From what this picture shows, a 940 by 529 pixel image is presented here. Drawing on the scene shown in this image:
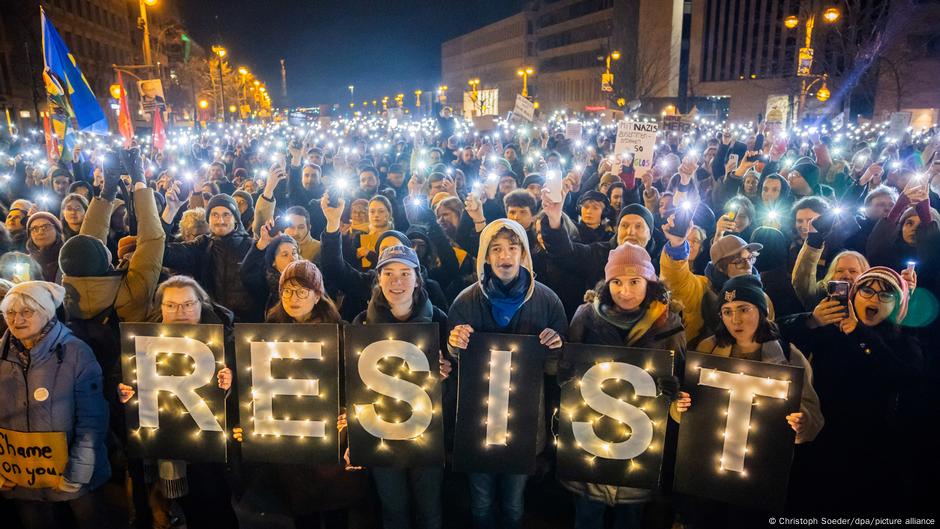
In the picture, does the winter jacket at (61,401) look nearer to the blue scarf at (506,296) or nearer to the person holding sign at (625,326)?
the blue scarf at (506,296)

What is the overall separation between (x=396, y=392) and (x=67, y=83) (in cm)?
873

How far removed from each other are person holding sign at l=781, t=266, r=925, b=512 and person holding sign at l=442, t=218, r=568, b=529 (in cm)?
162

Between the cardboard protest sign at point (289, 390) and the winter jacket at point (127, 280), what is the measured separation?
131 cm

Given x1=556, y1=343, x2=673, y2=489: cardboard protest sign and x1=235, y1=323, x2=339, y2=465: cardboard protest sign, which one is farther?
x1=235, y1=323, x2=339, y2=465: cardboard protest sign

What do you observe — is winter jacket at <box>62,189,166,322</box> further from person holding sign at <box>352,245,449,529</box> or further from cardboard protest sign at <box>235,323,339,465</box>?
person holding sign at <box>352,245,449,529</box>

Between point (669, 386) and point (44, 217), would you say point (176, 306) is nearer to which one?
point (44, 217)

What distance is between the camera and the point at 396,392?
3.63m

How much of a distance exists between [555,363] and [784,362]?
4.10 feet

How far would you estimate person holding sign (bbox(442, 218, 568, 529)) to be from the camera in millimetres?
3791

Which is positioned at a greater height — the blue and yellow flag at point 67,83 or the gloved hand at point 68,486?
the blue and yellow flag at point 67,83

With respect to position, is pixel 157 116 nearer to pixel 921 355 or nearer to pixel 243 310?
pixel 243 310

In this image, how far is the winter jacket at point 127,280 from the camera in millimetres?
4219

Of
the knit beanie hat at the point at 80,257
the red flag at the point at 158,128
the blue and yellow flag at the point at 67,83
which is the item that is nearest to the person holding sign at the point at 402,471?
the knit beanie hat at the point at 80,257

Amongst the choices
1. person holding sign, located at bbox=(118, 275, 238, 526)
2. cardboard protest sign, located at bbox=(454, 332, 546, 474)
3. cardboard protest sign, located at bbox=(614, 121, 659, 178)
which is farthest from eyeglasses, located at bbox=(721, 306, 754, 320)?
cardboard protest sign, located at bbox=(614, 121, 659, 178)
